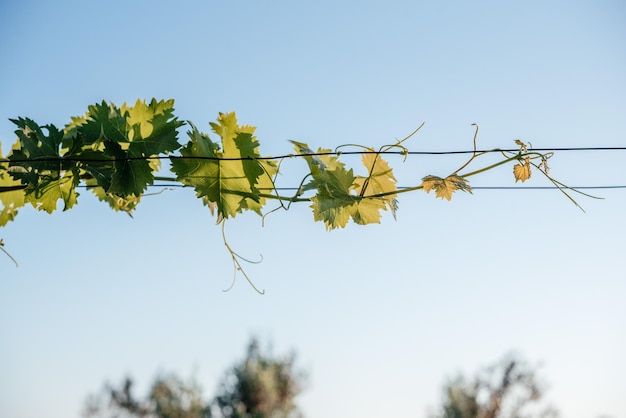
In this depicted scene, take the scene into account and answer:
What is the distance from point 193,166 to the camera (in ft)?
4.12

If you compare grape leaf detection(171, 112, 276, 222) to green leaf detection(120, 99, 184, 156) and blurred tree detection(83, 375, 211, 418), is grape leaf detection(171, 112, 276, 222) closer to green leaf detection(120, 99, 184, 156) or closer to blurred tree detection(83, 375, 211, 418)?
green leaf detection(120, 99, 184, 156)

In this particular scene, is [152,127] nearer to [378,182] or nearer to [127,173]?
[127,173]

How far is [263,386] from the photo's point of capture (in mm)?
22016

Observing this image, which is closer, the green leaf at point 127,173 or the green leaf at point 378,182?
the green leaf at point 127,173

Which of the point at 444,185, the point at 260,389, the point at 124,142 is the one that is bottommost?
the point at 444,185

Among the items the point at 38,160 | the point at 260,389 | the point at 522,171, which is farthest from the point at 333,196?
the point at 260,389

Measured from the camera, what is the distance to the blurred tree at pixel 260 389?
22.0 m

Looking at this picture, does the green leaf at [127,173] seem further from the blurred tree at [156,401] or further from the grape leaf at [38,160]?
the blurred tree at [156,401]

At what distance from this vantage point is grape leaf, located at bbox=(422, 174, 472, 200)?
1.29 meters

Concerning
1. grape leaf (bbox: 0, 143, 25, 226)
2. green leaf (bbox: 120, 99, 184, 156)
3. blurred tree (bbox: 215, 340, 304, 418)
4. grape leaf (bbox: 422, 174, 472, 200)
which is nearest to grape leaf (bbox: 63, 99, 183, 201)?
green leaf (bbox: 120, 99, 184, 156)

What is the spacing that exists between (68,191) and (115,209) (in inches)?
13.3

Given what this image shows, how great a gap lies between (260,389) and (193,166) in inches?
865

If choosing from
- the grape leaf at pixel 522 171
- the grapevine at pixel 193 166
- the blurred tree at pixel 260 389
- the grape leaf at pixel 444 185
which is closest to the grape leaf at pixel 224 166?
the grapevine at pixel 193 166

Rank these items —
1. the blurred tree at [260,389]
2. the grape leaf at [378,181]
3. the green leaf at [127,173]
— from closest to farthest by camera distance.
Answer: the green leaf at [127,173] < the grape leaf at [378,181] < the blurred tree at [260,389]
